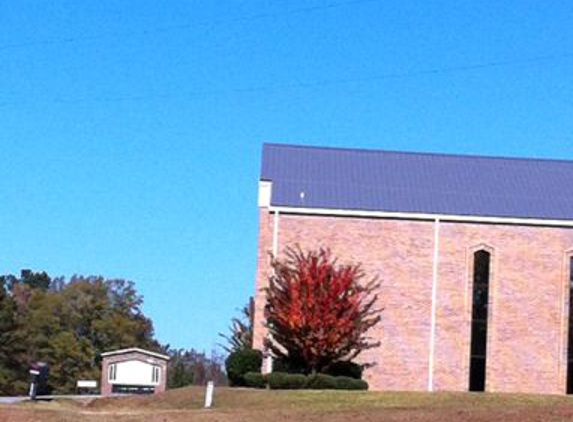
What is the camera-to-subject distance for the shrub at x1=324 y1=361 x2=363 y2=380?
49.8 metres

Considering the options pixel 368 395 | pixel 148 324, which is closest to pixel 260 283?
pixel 368 395

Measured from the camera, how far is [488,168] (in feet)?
192

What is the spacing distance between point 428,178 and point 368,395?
21249 mm

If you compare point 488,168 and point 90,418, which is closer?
point 90,418

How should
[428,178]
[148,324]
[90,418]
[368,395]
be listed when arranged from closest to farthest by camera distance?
[90,418]
[368,395]
[428,178]
[148,324]

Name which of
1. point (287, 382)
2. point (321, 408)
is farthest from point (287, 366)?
point (321, 408)

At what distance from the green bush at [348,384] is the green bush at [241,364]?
5.73m

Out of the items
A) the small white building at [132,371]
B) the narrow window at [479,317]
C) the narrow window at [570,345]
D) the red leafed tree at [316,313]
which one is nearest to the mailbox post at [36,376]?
the red leafed tree at [316,313]

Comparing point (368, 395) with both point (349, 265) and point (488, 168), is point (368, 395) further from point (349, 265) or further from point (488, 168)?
point (488, 168)

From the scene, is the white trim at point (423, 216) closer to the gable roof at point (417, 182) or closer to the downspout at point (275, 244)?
the gable roof at point (417, 182)

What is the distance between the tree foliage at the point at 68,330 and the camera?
295 feet

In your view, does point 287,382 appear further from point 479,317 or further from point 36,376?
point 479,317

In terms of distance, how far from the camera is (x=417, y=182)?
56781mm

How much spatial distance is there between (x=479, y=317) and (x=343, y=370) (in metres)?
7.59
